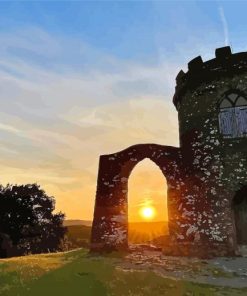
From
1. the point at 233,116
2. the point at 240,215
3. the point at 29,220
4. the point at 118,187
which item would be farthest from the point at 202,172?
the point at 29,220

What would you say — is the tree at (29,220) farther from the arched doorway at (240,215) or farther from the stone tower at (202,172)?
the arched doorway at (240,215)

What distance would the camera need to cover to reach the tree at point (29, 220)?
94.4 ft

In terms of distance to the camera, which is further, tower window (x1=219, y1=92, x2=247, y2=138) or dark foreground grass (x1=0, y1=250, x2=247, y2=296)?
tower window (x1=219, y1=92, x2=247, y2=138)

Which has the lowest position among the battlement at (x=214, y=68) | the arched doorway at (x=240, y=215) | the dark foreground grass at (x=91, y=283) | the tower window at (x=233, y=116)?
the dark foreground grass at (x=91, y=283)

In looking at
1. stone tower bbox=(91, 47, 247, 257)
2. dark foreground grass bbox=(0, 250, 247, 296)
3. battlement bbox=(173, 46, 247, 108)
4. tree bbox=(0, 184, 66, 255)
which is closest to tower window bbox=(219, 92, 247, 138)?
stone tower bbox=(91, 47, 247, 257)

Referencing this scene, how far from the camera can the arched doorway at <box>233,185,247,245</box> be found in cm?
1498

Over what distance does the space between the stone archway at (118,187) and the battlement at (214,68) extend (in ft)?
11.2

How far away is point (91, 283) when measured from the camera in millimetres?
8117

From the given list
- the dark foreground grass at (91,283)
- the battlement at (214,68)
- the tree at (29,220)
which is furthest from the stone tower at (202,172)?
the tree at (29,220)

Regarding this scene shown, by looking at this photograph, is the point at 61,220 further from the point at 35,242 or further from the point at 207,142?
the point at 207,142

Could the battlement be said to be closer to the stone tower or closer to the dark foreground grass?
the stone tower

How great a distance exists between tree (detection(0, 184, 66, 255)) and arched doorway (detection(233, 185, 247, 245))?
Result: 60.7ft

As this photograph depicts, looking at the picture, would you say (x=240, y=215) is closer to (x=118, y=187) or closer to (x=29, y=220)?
(x=118, y=187)

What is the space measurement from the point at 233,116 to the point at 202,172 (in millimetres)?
2779
